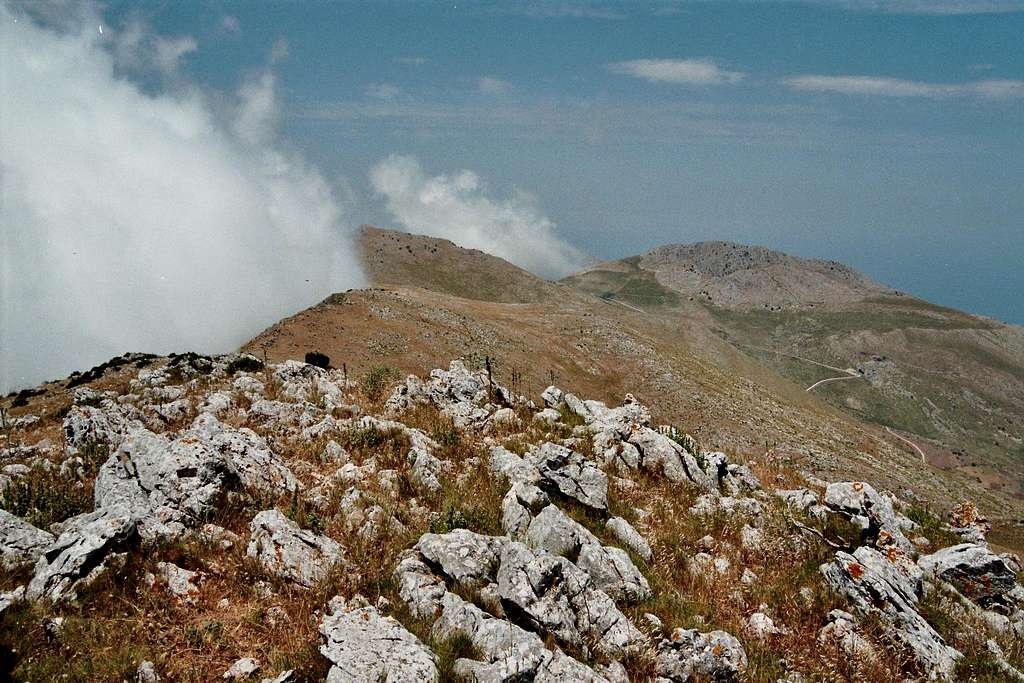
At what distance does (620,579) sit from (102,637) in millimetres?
7136

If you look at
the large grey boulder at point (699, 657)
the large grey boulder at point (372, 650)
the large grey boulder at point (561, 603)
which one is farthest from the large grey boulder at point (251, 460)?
the large grey boulder at point (699, 657)

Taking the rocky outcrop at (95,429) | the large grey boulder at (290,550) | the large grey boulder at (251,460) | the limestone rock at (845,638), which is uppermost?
the rocky outcrop at (95,429)

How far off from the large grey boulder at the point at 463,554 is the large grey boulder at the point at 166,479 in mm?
3956

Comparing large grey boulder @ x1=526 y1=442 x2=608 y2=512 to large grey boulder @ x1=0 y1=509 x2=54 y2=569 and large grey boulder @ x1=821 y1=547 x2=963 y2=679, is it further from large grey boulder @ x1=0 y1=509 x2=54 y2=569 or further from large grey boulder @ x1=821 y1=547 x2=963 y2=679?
large grey boulder @ x1=0 y1=509 x2=54 y2=569

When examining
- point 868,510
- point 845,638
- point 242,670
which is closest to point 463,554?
point 242,670

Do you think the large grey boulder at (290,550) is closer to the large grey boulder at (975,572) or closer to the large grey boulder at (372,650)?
the large grey boulder at (372,650)

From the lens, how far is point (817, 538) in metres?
11.3

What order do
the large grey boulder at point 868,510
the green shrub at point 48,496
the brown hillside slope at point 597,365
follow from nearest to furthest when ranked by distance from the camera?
the green shrub at point 48,496, the large grey boulder at point 868,510, the brown hillside slope at point 597,365

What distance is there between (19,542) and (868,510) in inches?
656

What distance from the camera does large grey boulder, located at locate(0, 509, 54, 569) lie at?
7867mm

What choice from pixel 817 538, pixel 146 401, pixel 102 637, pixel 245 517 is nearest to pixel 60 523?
pixel 245 517

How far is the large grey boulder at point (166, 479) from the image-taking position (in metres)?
9.19

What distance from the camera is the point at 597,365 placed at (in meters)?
96.3

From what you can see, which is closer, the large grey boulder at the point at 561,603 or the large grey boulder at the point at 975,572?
the large grey boulder at the point at 561,603
